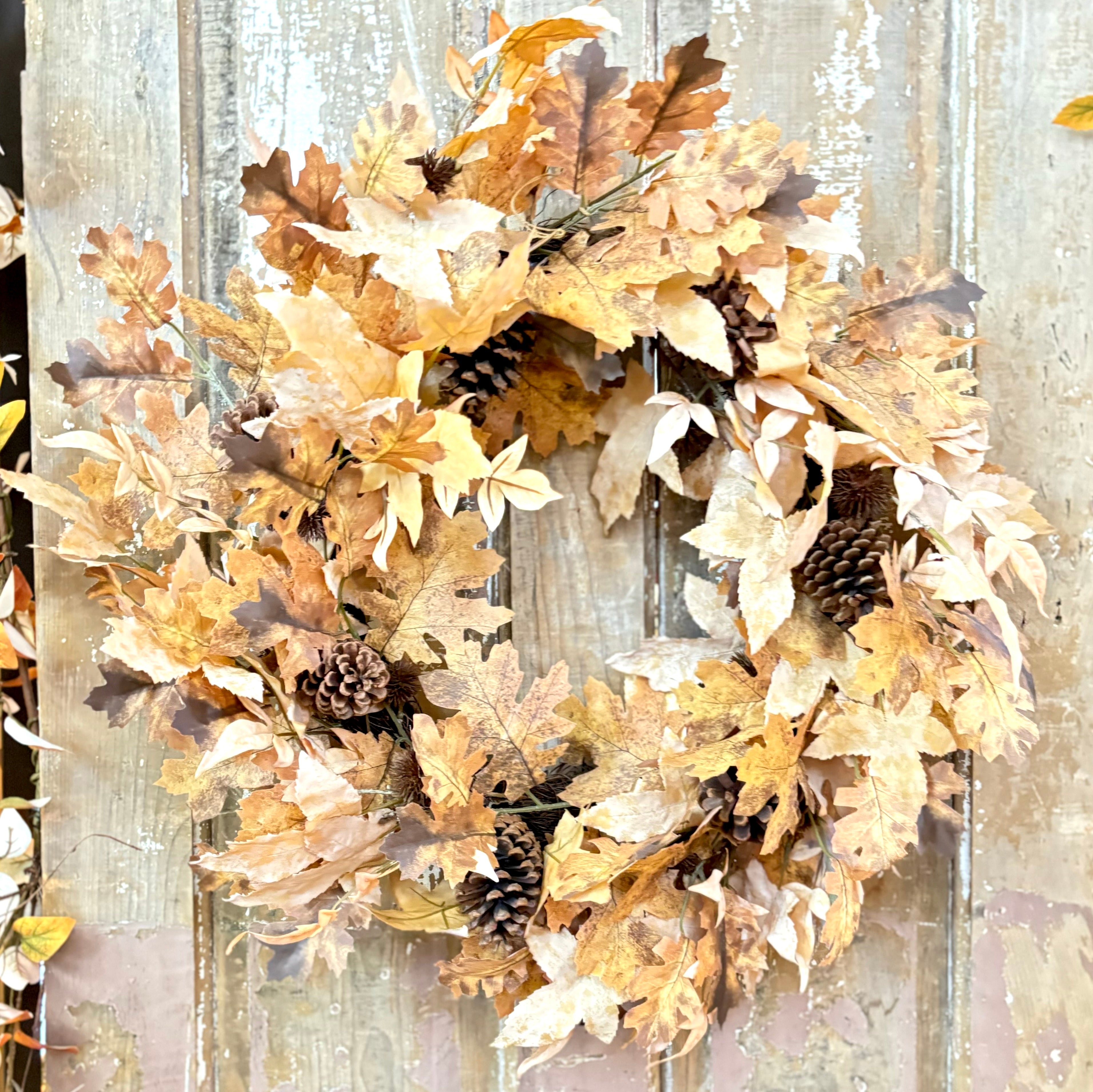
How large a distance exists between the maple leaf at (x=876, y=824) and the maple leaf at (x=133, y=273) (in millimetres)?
628

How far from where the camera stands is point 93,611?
0.70 metres

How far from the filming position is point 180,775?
2.07 ft

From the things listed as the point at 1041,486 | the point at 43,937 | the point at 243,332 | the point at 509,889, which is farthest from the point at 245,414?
the point at 1041,486

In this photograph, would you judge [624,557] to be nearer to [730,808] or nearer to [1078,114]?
[730,808]

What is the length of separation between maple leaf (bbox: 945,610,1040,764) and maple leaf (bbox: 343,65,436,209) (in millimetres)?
489

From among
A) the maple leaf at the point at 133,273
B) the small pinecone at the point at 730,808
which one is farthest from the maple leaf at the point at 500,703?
the maple leaf at the point at 133,273

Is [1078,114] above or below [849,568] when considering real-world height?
above

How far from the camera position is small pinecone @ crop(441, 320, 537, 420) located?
614 mm

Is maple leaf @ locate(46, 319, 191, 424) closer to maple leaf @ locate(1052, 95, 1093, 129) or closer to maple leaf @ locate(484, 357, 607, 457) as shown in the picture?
maple leaf @ locate(484, 357, 607, 457)

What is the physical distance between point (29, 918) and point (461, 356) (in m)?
0.61

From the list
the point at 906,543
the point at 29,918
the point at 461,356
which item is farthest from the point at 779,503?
the point at 29,918

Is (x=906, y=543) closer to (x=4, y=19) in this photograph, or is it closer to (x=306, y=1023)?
(x=306, y=1023)

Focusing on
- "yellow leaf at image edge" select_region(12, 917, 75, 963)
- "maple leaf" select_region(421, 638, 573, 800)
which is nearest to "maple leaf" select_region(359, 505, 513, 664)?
"maple leaf" select_region(421, 638, 573, 800)

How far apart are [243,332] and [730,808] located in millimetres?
522
